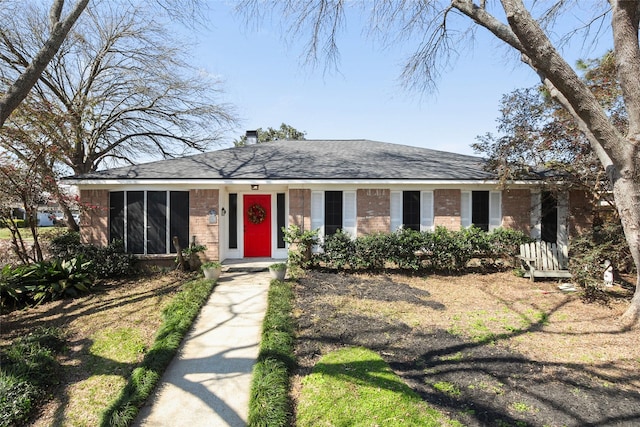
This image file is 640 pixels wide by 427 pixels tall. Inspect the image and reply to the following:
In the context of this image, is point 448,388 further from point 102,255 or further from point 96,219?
point 96,219

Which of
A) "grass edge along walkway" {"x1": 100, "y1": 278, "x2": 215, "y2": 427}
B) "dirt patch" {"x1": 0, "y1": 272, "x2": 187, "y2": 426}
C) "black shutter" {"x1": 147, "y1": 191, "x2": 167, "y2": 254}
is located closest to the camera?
"grass edge along walkway" {"x1": 100, "y1": 278, "x2": 215, "y2": 427}

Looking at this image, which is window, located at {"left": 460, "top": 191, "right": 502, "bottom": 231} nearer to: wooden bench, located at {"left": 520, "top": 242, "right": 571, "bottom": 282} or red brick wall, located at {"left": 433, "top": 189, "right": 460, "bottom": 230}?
red brick wall, located at {"left": 433, "top": 189, "right": 460, "bottom": 230}

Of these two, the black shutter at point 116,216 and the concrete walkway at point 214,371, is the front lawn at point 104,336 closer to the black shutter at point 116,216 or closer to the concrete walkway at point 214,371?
the concrete walkway at point 214,371

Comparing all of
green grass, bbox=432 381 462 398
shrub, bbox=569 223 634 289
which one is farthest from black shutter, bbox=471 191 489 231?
green grass, bbox=432 381 462 398

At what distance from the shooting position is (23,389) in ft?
13.3

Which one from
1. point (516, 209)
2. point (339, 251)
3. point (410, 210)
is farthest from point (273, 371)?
point (516, 209)

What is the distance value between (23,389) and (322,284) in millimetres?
5701

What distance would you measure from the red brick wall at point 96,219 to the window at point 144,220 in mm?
134

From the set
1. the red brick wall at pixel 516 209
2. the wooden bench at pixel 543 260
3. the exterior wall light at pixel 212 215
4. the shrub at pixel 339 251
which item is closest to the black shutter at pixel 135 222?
the exterior wall light at pixel 212 215

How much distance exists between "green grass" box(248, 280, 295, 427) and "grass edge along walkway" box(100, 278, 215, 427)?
52.7 inches

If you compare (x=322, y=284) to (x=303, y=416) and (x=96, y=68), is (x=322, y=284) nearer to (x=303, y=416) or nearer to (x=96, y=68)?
(x=303, y=416)

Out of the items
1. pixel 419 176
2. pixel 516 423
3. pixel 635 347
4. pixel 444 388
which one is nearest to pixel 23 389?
pixel 444 388

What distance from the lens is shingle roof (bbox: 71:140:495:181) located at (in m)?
10.0

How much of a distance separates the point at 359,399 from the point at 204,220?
7895mm
